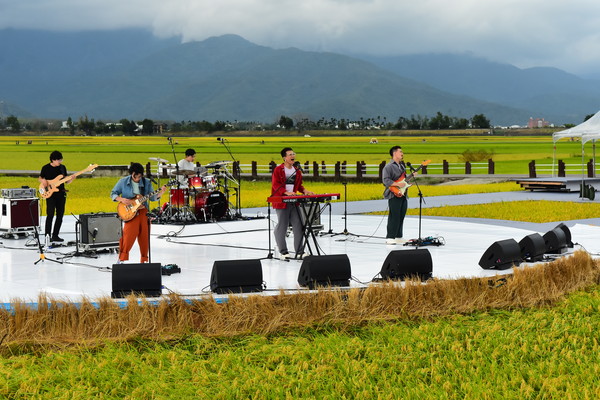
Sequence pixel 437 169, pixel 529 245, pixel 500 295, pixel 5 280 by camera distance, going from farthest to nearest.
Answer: pixel 437 169 < pixel 529 245 < pixel 5 280 < pixel 500 295

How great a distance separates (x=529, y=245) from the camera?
11766mm

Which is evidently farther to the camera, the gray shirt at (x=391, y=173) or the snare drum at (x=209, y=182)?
the snare drum at (x=209, y=182)

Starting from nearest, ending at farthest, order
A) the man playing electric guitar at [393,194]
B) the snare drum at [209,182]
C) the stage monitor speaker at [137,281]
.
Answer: the stage monitor speaker at [137,281]
the man playing electric guitar at [393,194]
the snare drum at [209,182]

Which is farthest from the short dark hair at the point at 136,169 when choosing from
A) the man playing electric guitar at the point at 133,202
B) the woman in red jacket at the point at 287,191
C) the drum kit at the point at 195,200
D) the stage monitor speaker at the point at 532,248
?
the drum kit at the point at 195,200

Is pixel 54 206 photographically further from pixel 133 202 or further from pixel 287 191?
pixel 287 191

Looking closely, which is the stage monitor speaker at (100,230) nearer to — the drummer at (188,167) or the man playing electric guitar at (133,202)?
the man playing electric guitar at (133,202)

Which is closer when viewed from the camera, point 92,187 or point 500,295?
point 500,295

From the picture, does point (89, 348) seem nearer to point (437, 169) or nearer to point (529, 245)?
point (529, 245)

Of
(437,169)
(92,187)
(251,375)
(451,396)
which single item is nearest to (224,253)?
(251,375)

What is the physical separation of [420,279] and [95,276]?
4301mm

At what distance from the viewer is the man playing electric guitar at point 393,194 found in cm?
1394

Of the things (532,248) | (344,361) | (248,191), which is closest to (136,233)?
(344,361)

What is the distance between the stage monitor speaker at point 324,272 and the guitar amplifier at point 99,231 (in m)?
4.34

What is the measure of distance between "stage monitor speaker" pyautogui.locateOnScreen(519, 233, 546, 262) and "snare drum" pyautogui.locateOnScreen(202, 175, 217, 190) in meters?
8.08
